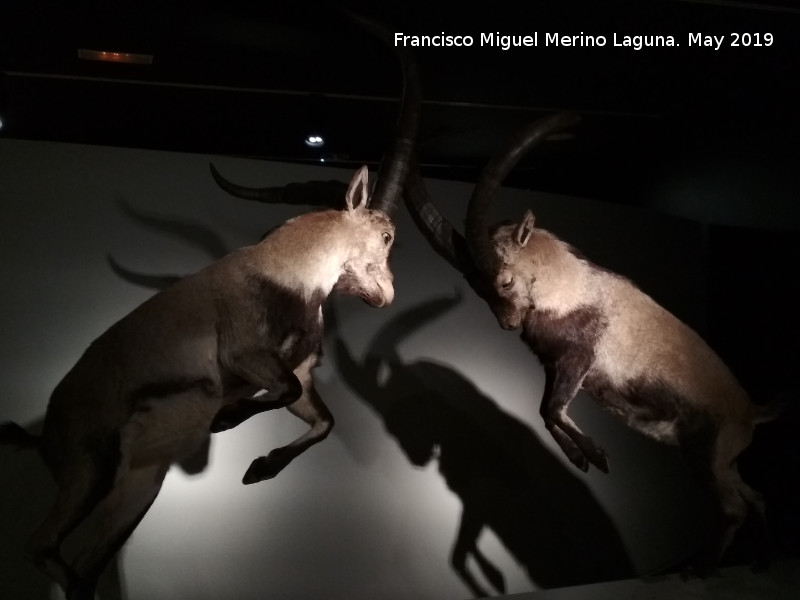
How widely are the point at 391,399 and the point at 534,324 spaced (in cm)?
75

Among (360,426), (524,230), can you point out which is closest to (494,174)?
(524,230)

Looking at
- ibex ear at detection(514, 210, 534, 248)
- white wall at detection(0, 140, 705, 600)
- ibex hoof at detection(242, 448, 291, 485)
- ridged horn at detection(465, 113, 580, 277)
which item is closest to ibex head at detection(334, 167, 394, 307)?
ridged horn at detection(465, 113, 580, 277)

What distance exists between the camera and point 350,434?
248 cm

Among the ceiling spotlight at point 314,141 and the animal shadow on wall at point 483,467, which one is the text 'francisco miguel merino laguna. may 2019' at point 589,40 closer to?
the ceiling spotlight at point 314,141

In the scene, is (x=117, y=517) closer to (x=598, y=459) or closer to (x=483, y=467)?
(x=598, y=459)

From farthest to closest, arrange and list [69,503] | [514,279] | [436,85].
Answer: [436,85] → [514,279] → [69,503]

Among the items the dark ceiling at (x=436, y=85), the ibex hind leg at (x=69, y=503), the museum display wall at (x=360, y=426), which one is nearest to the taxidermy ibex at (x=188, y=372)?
the ibex hind leg at (x=69, y=503)

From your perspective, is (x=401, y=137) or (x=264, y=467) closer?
(x=264, y=467)

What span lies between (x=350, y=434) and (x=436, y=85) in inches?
49.8

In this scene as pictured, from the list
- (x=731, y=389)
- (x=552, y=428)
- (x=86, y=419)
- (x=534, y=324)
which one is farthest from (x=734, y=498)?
(x=86, y=419)

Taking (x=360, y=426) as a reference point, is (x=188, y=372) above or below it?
above

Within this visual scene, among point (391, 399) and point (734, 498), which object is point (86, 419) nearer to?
point (391, 399)

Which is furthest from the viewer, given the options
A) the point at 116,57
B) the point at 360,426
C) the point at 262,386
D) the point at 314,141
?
the point at 314,141

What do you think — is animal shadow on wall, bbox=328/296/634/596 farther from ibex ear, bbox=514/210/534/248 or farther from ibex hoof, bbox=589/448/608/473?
ibex hoof, bbox=589/448/608/473
